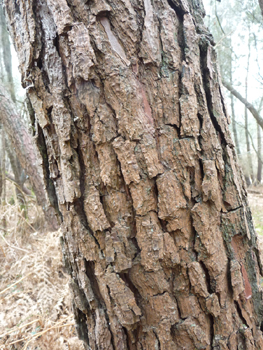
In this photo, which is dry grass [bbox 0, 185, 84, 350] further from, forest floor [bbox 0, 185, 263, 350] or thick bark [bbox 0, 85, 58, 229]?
thick bark [bbox 0, 85, 58, 229]

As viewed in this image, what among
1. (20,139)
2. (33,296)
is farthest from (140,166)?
(20,139)

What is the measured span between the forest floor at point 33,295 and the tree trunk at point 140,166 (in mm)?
877

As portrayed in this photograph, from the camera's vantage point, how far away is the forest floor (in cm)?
154

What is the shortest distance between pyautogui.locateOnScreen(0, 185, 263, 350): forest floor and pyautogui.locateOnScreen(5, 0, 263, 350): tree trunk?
88 centimetres

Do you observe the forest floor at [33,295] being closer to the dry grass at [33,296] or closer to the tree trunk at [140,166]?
the dry grass at [33,296]

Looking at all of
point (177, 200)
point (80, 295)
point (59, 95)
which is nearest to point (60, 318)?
point (80, 295)

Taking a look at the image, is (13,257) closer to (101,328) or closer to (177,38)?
(101,328)

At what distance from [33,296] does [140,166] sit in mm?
1947

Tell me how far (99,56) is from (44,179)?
0.51 m

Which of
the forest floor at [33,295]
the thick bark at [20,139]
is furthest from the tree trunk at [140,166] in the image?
the thick bark at [20,139]

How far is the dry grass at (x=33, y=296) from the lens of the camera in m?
1.55

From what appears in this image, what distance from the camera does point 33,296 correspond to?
2113mm

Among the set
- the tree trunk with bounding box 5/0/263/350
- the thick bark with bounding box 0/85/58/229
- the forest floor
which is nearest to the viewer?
the tree trunk with bounding box 5/0/263/350

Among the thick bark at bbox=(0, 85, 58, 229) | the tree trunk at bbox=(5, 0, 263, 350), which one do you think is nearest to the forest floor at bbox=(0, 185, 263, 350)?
the thick bark at bbox=(0, 85, 58, 229)
